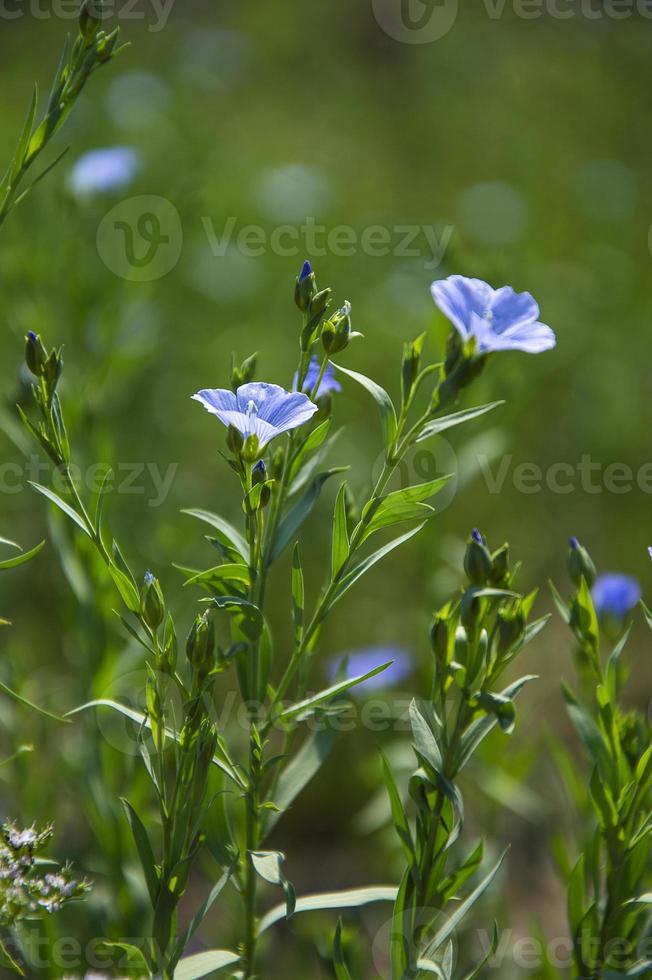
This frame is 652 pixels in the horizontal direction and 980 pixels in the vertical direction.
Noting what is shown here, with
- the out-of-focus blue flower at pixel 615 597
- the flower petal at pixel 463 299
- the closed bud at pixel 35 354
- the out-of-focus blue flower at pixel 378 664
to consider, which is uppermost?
the closed bud at pixel 35 354

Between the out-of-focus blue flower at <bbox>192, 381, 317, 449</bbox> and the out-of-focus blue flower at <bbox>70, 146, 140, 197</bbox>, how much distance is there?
3.73 feet

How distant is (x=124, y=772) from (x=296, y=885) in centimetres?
66

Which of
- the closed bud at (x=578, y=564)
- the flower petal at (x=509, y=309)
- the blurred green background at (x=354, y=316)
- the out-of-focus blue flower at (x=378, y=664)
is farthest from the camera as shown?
the out-of-focus blue flower at (x=378, y=664)

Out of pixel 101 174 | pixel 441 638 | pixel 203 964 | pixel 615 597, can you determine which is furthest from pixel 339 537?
pixel 101 174

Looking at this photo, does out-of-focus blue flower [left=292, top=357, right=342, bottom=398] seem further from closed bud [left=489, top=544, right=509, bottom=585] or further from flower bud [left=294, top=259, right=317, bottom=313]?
closed bud [left=489, top=544, right=509, bottom=585]

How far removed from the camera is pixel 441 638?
1106 millimetres

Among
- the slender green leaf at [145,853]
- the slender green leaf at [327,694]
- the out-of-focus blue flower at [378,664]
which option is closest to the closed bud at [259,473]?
the slender green leaf at [327,694]

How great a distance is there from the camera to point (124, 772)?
1.66 meters

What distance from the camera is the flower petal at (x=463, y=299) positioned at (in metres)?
1.02

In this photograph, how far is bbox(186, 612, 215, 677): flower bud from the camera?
1015 millimetres

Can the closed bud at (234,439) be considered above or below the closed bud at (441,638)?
above

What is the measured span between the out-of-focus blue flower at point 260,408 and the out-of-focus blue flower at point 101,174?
114 centimetres

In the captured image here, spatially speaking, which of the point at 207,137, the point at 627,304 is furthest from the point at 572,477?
the point at 207,137

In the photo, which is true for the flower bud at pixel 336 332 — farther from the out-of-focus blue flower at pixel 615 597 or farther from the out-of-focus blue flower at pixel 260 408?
the out-of-focus blue flower at pixel 615 597
